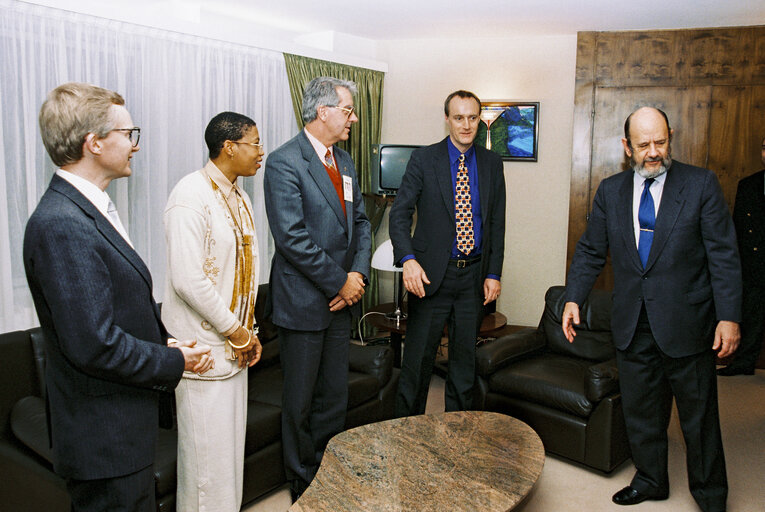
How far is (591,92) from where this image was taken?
198 inches

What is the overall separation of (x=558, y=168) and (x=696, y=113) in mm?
1121

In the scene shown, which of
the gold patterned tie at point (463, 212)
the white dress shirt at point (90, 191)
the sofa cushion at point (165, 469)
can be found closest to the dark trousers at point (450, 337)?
the gold patterned tie at point (463, 212)

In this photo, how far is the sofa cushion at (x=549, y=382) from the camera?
10.0 ft

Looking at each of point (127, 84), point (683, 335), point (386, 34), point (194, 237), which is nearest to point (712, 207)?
point (683, 335)

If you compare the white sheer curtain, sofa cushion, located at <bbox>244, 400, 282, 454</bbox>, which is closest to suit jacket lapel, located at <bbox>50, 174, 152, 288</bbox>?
sofa cushion, located at <bbox>244, 400, 282, 454</bbox>

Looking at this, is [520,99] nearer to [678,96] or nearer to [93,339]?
[678,96]

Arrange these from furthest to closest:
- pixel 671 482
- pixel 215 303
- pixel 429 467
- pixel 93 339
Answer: pixel 671 482
pixel 429 467
pixel 215 303
pixel 93 339

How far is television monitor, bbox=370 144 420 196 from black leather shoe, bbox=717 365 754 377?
2.87m

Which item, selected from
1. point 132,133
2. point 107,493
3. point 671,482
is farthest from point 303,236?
point 671,482

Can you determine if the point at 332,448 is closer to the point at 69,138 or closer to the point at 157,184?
the point at 69,138

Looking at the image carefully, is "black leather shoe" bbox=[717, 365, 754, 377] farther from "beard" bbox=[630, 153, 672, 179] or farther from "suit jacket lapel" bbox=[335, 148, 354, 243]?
"suit jacket lapel" bbox=[335, 148, 354, 243]

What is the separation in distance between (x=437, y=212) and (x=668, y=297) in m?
1.09

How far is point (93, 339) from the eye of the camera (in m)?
1.34

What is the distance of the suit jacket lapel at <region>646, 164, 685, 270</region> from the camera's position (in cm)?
243
